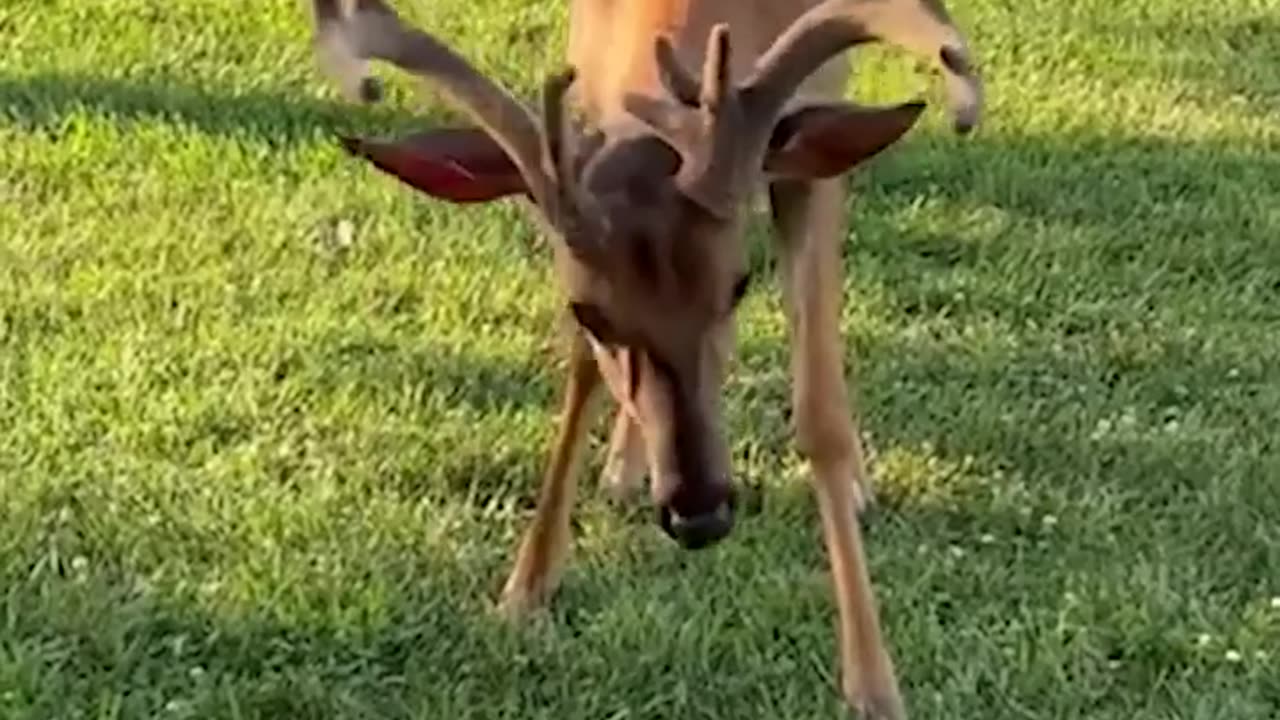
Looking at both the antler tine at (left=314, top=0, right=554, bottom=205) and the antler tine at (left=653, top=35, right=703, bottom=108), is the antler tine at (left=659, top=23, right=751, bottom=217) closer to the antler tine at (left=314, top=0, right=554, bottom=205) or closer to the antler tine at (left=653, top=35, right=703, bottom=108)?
the antler tine at (left=653, top=35, right=703, bottom=108)

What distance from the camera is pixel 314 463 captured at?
5.79 metres

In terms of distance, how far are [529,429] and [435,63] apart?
1643mm

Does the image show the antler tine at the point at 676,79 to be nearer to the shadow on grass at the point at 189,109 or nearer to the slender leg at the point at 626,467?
the slender leg at the point at 626,467

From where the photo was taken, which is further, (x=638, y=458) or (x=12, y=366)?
(x=12, y=366)

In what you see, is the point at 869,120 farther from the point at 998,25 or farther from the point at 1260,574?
the point at 998,25

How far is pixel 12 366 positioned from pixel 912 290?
2125 millimetres

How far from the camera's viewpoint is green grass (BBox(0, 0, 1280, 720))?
16.3 feet

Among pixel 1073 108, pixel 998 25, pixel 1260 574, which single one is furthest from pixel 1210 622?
pixel 998 25

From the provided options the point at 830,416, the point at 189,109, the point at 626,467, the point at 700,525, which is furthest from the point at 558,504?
the point at 189,109

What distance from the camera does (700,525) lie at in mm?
4379

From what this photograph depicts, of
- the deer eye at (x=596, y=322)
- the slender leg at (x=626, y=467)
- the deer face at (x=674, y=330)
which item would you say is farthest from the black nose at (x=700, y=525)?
the slender leg at (x=626, y=467)

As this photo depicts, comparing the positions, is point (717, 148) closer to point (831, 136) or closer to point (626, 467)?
point (831, 136)

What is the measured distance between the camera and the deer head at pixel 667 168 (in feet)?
14.1

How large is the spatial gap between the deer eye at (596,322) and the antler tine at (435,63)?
17 cm
